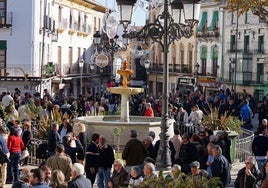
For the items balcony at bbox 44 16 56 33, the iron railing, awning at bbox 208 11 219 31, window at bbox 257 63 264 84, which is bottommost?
the iron railing

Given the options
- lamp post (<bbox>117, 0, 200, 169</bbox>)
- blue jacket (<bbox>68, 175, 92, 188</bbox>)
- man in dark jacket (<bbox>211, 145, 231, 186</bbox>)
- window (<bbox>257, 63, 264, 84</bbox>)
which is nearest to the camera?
blue jacket (<bbox>68, 175, 92, 188</bbox>)

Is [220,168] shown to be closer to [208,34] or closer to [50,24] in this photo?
[50,24]

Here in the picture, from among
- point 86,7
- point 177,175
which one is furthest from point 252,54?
point 177,175

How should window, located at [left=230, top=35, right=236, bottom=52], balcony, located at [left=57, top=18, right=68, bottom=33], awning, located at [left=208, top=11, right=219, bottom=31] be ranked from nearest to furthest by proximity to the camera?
balcony, located at [left=57, top=18, right=68, bottom=33], window, located at [left=230, top=35, right=236, bottom=52], awning, located at [left=208, top=11, right=219, bottom=31]

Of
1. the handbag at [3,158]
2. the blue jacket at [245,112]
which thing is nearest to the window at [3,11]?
the blue jacket at [245,112]

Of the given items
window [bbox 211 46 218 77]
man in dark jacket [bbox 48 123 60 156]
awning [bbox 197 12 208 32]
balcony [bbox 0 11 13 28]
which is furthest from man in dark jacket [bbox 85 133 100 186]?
awning [bbox 197 12 208 32]

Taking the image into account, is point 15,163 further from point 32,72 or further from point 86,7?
point 86,7

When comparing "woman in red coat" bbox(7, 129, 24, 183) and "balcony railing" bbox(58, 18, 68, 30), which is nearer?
"woman in red coat" bbox(7, 129, 24, 183)

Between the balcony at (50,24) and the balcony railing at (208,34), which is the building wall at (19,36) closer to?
the balcony at (50,24)

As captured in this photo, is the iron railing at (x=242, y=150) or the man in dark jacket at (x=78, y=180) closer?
the man in dark jacket at (x=78, y=180)

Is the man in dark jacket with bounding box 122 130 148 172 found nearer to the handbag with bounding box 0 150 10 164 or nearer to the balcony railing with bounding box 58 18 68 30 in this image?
the handbag with bounding box 0 150 10 164

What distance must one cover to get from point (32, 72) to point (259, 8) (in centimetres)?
2232

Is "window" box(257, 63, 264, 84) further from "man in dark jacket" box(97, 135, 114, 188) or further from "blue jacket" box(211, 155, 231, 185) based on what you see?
"blue jacket" box(211, 155, 231, 185)

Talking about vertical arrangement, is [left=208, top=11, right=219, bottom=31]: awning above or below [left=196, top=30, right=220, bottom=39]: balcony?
above
